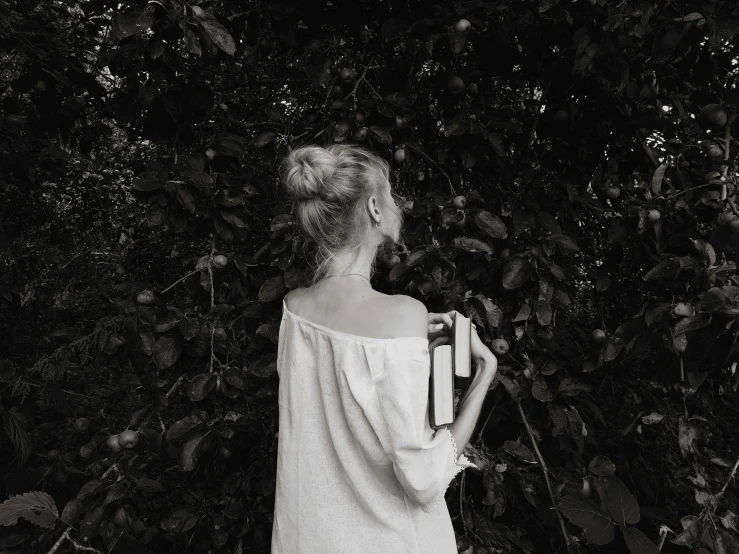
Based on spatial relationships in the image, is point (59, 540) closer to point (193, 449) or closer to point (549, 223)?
point (193, 449)

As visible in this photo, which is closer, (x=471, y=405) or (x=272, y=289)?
(x=471, y=405)

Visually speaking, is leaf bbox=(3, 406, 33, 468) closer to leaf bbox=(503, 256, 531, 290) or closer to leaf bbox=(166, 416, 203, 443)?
leaf bbox=(166, 416, 203, 443)

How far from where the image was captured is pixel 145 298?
5.04 ft

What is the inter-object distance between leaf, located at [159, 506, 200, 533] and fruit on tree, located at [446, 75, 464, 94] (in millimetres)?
1171

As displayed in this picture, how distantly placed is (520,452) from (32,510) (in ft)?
3.68

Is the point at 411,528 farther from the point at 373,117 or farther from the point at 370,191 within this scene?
the point at 373,117

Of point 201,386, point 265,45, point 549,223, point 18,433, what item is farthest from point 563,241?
point 18,433

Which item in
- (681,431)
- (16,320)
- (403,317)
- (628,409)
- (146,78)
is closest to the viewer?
(403,317)

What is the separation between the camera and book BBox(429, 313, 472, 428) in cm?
115

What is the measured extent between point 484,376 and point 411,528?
293 mm

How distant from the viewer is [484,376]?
4.07ft

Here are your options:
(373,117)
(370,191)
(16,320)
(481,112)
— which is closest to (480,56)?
(481,112)

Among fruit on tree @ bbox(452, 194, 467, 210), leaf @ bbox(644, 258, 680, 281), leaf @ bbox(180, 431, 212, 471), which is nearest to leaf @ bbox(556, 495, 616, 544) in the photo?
leaf @ bbox(644, 258, 680, 281)

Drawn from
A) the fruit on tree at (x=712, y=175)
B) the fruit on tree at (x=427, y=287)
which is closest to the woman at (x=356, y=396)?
the fruit on tree at (x=427, y=287)
